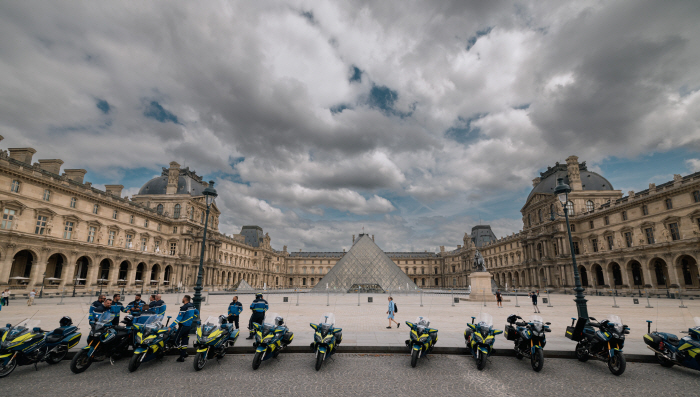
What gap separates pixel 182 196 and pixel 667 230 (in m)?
67.9

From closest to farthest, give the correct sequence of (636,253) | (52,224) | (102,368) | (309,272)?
(102,368), (52,224), (636,253), (309,272)

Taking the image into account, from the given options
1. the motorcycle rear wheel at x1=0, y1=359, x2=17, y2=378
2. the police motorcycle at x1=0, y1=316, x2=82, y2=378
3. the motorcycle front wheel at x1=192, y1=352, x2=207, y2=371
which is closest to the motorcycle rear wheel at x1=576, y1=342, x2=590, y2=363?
the motorcycle front wheel at x1=192, y1=352, x2=207, y2=371

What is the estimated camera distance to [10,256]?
27484mm

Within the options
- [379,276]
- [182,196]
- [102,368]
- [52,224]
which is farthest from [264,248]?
[102,368]

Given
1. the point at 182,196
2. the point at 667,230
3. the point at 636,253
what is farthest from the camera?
the point at 182,196

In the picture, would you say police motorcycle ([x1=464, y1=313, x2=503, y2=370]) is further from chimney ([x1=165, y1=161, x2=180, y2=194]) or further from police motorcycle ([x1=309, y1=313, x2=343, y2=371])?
chimney ([x1=165, y1=161, x2=180, y2=194])

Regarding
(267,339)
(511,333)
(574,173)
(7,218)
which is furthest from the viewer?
(574,173)

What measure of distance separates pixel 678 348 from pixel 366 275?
151 ft

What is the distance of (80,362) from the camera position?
6.18 meters

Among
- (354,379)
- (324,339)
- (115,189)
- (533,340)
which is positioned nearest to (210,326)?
(324,339)

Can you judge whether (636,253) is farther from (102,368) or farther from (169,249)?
(169,249)

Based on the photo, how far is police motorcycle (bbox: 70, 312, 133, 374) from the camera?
6188mm

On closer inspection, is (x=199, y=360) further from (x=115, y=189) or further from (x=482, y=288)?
(x=115, y=189)

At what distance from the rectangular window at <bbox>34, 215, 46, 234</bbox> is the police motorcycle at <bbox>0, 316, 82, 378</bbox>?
3356 cm
